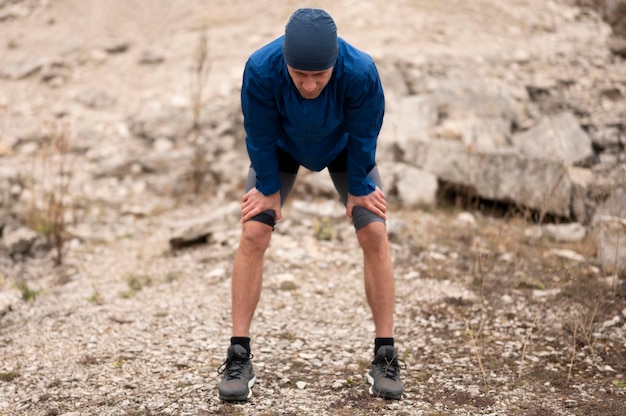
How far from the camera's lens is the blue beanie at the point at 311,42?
3.00 m

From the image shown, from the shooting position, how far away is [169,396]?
12.0 feet

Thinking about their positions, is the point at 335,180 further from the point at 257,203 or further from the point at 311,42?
the point at 311,42

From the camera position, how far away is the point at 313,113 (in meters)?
3.31

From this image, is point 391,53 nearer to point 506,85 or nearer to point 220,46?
point 506,85

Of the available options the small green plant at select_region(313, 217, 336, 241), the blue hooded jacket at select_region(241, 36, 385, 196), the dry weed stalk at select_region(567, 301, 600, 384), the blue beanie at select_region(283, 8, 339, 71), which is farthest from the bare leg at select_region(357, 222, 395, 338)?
the small green plant at select_region(313, 217, 336, 241)

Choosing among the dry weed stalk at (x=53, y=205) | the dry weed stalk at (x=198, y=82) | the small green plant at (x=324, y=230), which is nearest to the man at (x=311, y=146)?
the small green plant at (x=324, y=230)

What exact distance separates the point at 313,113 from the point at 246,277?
1.03m

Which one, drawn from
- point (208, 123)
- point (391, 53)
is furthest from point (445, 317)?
point (391, 53)

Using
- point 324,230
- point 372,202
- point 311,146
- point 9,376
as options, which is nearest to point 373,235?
point 372,202

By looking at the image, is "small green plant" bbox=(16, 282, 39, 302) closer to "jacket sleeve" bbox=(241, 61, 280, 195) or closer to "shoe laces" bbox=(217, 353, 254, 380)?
"shoe laces" bbox=(217, 353, 254, 380)

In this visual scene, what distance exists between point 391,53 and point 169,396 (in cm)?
790

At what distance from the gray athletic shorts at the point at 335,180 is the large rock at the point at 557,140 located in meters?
4.20

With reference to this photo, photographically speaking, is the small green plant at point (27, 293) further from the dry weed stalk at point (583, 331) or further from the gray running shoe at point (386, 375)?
the dry weed stalk at point (583, 331)

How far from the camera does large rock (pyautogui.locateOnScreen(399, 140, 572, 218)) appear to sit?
274 inches
